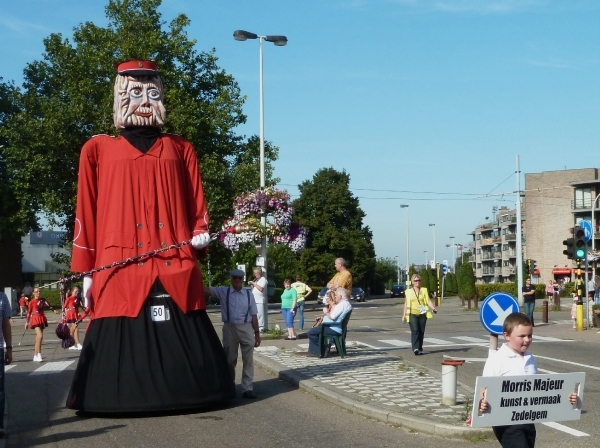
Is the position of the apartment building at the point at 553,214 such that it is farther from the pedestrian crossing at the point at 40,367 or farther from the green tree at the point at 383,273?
the pedestrian crossing at the point at 40,367

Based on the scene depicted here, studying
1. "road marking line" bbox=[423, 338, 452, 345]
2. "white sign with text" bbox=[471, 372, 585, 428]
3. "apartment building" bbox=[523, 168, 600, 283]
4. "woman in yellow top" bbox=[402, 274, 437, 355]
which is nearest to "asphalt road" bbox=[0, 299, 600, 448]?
"white sign with text" bbox=[471, 372, 585, 428]

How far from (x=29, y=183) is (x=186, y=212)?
105 feet

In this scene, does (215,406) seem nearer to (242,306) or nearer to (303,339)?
(242,306)

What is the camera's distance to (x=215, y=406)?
1108cm

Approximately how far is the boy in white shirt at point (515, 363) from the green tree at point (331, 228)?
7709 centimetres

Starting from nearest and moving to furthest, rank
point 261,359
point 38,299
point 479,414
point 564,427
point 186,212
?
1. point 479,414
2. point 564,427
3. point 186,212
4. point 261,359
5. point 38,299

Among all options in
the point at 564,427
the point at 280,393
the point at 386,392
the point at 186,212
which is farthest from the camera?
the point at 280,393

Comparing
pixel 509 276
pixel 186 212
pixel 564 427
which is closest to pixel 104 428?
pixel 186 212

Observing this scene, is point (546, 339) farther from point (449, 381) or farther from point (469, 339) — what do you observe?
point (449, 381)

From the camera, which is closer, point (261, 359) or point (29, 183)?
point (261, 359)

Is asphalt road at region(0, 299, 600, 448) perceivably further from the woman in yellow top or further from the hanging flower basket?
the hanging flower basket

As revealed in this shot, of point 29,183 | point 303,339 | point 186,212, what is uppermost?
point 29,183

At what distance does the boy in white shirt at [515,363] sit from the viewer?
5.80 metres

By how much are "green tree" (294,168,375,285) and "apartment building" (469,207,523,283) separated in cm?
4613
